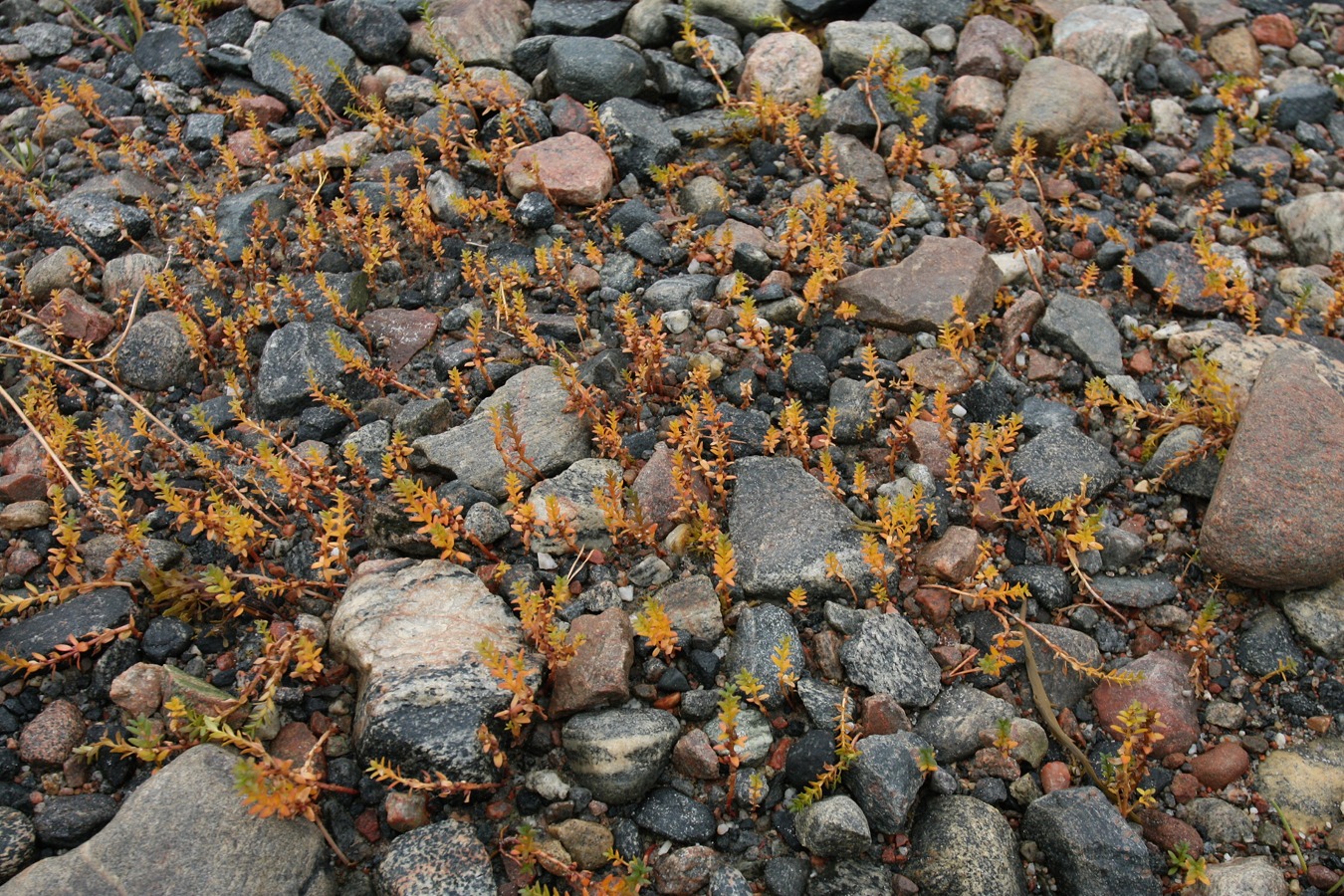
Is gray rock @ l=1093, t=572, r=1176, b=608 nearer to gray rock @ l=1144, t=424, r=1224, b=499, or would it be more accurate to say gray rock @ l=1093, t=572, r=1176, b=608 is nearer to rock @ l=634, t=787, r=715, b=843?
gray rock @ l=1144, t=424, r=1224, b=499

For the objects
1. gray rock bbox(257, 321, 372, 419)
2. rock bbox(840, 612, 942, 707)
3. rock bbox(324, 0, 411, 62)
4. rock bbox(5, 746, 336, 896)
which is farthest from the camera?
rock bbox(324, 0, 411, 62)

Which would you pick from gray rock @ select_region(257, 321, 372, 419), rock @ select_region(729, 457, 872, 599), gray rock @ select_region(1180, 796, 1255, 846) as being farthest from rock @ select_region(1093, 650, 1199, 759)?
gray rock @ select_region(257, 321, 372, 419)

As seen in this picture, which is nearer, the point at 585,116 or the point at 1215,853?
the point at 1215,853

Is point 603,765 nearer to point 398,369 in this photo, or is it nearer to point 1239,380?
point 398,369

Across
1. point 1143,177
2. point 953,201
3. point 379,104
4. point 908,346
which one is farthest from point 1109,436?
point 379,104

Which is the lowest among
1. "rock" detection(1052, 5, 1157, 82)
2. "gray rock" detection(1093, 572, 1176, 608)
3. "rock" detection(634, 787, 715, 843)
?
"rock" detection(634, 787, 715, 843)

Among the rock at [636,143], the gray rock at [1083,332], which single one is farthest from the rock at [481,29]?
the gray rock at [1083,332]

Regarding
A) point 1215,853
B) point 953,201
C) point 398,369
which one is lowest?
point 1215,853

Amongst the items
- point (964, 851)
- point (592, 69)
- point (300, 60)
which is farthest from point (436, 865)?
point (300, 60)
